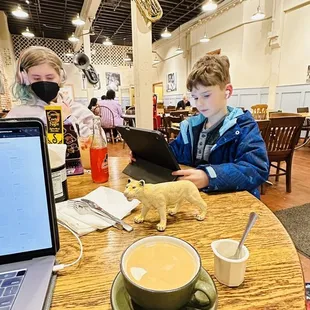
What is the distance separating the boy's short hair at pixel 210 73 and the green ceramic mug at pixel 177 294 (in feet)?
2.70

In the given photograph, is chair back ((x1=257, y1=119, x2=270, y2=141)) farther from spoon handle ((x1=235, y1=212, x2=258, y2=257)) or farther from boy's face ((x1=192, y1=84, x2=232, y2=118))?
spoon handle ((x1=235, y1=212, x2=258, y2=257))

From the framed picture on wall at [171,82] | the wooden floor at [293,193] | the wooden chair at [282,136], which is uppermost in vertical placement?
the framed picture on wall at [171,82]

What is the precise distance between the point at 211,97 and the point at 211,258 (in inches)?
29.3

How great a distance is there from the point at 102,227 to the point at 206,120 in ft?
2.69

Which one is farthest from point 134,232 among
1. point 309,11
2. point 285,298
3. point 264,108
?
point 309,11

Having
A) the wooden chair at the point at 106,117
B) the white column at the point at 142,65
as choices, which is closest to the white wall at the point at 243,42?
the wooden chair at the point at 106,117

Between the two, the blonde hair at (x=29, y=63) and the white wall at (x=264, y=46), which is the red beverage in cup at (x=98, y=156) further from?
the white wall at (x=264, y=46)

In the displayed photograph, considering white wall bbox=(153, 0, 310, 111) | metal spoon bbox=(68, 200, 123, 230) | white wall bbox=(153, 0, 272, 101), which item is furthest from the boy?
white wall bbox=(153, 0, 272, 101)

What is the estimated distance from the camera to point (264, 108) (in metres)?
5.16

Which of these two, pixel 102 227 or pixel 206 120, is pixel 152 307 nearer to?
pixel 102 227

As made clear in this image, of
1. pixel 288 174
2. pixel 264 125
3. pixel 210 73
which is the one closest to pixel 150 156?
pixel 210 73

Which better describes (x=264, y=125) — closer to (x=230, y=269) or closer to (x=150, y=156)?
(x=150, y=156)

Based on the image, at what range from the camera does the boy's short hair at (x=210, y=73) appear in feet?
3.35

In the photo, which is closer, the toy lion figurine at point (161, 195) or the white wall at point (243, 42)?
the toy lion figurine at point (161, 195)
